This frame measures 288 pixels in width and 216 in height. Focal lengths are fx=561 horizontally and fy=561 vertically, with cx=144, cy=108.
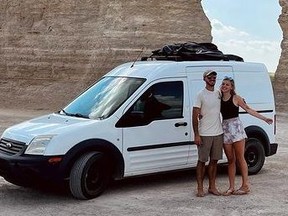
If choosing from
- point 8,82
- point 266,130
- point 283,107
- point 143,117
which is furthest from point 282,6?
point 143,117

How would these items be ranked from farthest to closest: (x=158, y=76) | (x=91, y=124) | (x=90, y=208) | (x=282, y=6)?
(x=282, y=6), (x=158, y=76), (x=91, y=124), (x=90, y=208)

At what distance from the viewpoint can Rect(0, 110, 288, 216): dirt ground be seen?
23.9ft

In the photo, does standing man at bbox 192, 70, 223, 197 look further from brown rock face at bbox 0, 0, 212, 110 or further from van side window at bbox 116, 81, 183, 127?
brown rock face at bbox 0, 0, 212, 110

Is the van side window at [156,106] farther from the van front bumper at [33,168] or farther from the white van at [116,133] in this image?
the van front bumper at [33,168]

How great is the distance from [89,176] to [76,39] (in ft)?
79.9

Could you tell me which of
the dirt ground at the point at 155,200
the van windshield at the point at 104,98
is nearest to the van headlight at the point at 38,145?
the dirt ground at the point at 155,200

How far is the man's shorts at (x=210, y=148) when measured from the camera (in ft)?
26.5

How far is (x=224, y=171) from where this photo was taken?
10.4m

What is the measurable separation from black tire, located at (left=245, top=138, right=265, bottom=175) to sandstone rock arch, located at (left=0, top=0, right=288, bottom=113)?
63.6 feet

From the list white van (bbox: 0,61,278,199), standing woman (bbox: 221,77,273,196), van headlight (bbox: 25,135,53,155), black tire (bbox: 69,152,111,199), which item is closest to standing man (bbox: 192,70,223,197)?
standing woman (bbox: 221,77,273,196)

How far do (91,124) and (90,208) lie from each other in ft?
4.04

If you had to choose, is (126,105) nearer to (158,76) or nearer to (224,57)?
(158,76)

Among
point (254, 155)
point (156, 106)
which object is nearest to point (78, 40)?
point (254, 155)

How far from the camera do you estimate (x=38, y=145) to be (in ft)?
25.0
